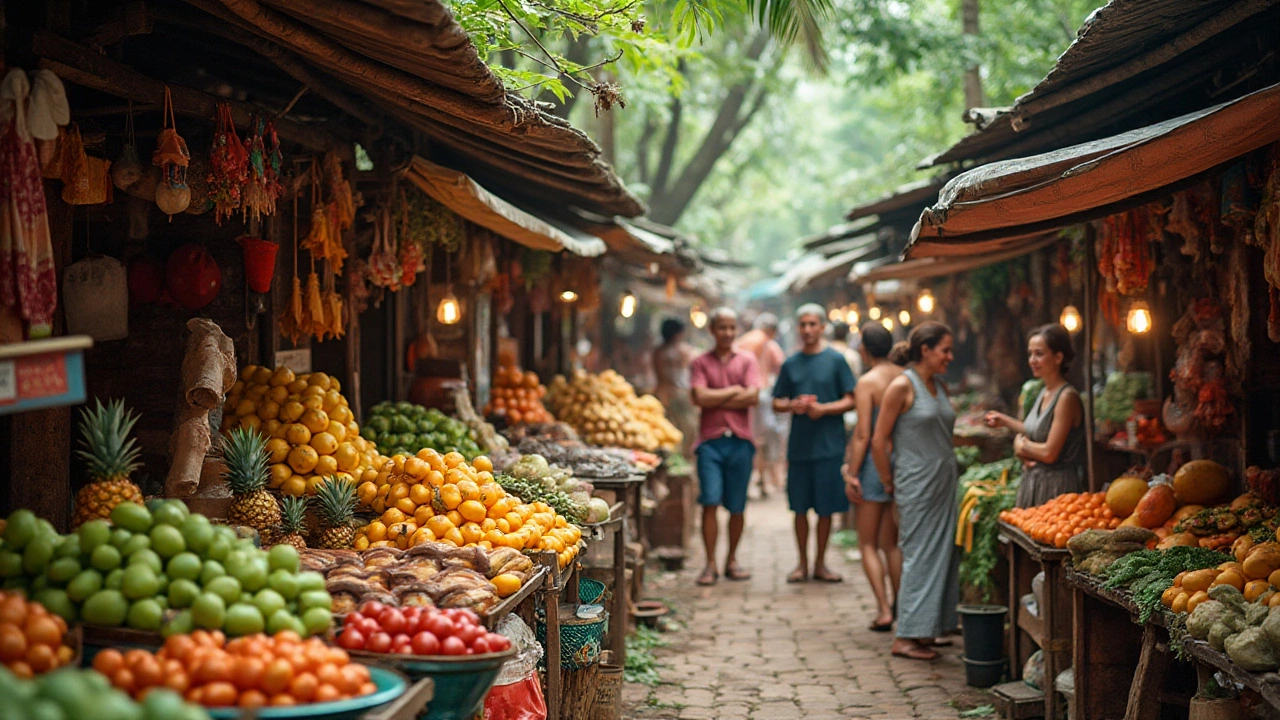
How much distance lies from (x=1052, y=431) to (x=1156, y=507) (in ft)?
3.54

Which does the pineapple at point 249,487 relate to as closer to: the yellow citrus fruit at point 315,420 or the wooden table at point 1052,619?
the yellow citrus fruit at point 315,420

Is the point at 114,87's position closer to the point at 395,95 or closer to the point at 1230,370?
the point at 395,95

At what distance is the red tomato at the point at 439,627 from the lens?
397 cm

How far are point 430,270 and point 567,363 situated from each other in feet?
18.8

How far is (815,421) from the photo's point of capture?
1094 centimetres

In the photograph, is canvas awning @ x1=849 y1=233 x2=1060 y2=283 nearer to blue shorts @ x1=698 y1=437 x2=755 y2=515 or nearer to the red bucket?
blue shorts @ x1=698 y1=437 x2=755 y2=515

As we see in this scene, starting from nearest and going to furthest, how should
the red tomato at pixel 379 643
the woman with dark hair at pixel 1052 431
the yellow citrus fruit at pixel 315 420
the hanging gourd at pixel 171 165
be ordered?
1. the red tomato at pixel 379 643
2. the hanging gourd at pixel 171 165
3. the yellow citrus fruit at pixel 315 420
4. the woman with dark hair at pixel 1052 431

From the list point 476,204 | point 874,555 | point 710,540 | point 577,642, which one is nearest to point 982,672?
point 874,555

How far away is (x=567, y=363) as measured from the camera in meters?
15.3

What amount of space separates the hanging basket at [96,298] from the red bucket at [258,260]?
74cm

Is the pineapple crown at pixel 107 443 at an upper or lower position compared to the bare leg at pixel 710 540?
upper

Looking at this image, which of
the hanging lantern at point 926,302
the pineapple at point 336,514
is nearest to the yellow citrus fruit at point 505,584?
the pineapple at point 336,514

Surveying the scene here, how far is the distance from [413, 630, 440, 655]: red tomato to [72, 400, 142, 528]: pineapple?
1.36 metres

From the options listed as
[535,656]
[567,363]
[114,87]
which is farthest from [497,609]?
[567,363]
